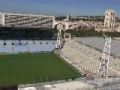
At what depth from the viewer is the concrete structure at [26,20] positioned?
150ft

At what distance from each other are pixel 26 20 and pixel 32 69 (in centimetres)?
1865

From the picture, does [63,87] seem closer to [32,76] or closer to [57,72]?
[32,76]

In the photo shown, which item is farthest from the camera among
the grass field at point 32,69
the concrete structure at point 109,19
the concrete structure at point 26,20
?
the concrete structure at point 109,19

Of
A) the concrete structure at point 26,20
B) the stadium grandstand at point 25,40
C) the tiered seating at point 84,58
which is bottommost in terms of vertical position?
the tiered seating at point 84,58

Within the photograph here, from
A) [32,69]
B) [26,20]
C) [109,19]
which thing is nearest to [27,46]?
[26,20]

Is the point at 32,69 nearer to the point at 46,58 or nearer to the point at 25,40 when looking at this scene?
the point at 46,58

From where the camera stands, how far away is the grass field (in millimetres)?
26084

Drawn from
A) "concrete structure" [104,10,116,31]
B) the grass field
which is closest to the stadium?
the grass field

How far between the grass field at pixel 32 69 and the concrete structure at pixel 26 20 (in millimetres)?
9633

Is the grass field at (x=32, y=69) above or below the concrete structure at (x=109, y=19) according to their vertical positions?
below

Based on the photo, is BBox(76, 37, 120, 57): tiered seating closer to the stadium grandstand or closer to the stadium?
the stadium

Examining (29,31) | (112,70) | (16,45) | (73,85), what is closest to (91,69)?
(112,70)

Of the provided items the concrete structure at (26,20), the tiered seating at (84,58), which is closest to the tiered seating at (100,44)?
the tiered seating at (84,58)

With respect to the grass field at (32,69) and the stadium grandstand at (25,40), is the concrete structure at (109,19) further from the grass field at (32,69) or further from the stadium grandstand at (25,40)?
the grass field at (32,69)
